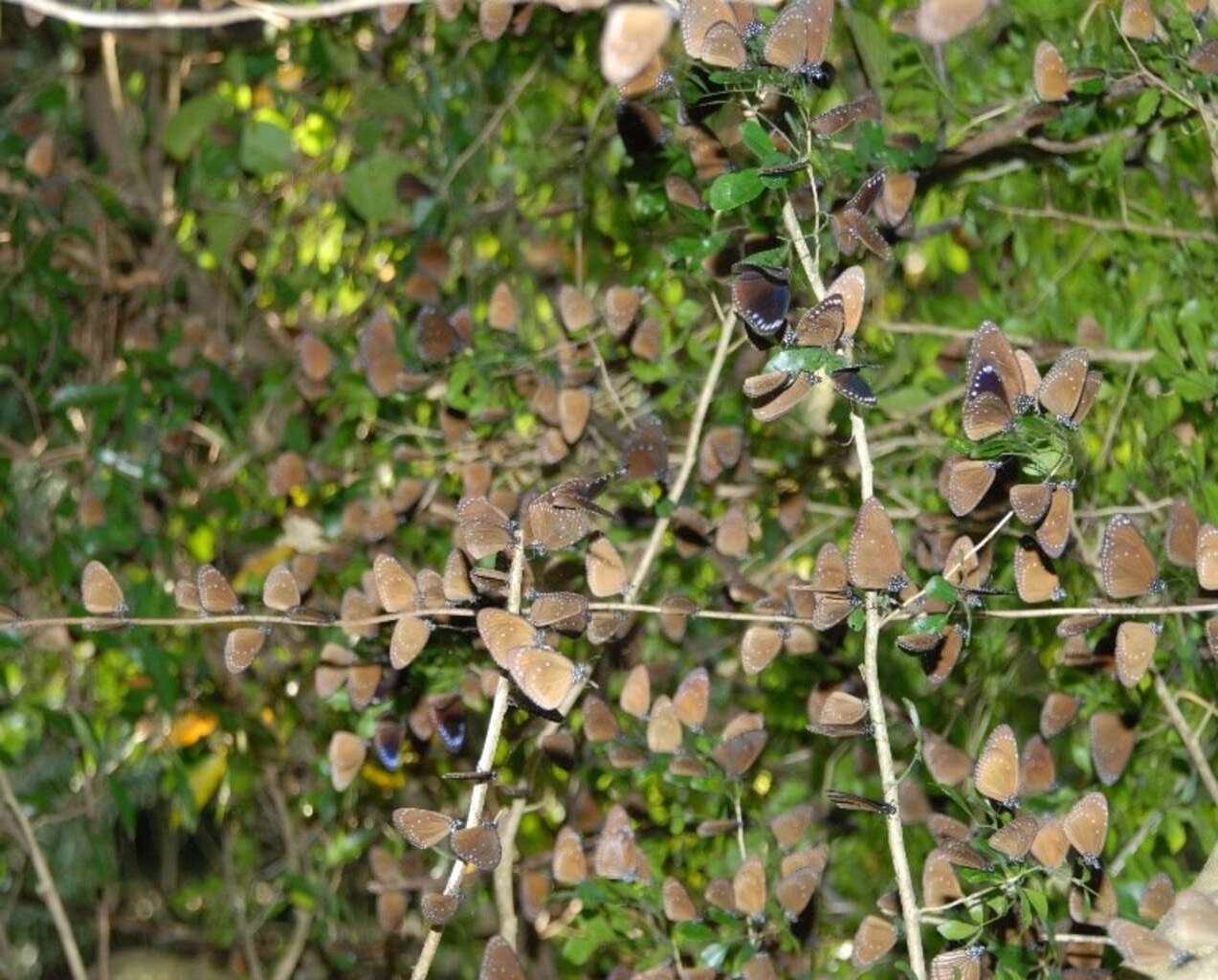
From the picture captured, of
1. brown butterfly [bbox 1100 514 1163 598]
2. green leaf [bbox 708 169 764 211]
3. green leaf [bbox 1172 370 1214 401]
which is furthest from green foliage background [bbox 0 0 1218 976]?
brown butterfly [bbox 1100 514 1163 598]

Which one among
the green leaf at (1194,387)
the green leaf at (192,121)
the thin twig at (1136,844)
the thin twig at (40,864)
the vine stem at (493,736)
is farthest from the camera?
the green leaf at (192,121)

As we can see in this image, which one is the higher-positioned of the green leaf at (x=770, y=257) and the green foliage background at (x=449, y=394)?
the green leaf at (x=770, y=257)

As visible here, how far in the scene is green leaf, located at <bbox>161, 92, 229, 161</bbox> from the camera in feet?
7.34

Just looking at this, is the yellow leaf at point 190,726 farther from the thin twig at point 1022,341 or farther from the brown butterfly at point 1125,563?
the brown butterfly at point 1125,563

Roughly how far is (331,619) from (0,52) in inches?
73.7

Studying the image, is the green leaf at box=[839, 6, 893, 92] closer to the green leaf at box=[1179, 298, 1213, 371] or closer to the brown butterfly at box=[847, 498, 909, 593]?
the green leaf at box=[1179, 298, 1213, 371]

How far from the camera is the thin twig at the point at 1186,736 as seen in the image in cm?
130

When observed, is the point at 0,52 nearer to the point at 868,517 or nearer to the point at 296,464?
the point at 296,464

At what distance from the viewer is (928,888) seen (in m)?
1.10

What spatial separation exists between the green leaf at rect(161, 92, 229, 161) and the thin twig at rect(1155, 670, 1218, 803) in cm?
154

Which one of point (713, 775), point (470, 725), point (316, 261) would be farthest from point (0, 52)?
point (713, 775)

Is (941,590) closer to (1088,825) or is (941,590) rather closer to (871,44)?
(1088,825)

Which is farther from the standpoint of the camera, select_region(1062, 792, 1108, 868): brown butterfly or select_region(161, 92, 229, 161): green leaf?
select_region(161, 92, 229, 161): green leaf

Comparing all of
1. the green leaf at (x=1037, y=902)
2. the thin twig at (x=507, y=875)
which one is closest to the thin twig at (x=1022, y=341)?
the green leaf at (x=1037, y=902)
